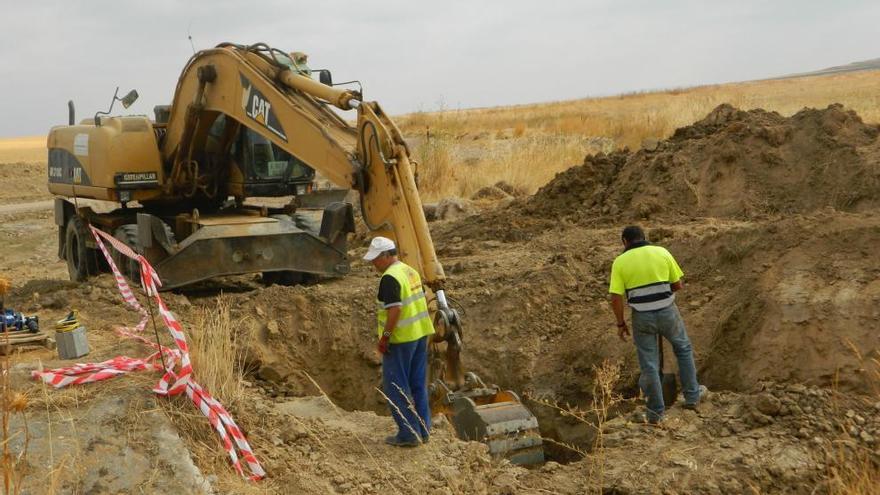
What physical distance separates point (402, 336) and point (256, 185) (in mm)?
5499

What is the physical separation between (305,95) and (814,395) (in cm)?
539

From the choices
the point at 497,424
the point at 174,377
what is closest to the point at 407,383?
the point at 497,424

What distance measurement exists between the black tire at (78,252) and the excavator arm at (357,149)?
222 centimetres

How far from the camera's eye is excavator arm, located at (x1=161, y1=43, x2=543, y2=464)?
23.7ft

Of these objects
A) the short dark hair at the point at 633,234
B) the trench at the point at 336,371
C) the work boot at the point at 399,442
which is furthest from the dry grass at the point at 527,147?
the work boot at the point at 399,442

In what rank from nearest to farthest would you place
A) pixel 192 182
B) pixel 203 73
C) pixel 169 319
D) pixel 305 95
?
pixel 169 319, pixel 305 95, pixel 203 73, pixel 192 182

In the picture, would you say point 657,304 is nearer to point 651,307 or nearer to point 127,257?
point 651,307

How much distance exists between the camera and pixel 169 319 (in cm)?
679

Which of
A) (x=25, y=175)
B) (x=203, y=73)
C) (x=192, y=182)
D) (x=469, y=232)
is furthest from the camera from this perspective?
(x=25, y=175)

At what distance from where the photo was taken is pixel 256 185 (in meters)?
11.5

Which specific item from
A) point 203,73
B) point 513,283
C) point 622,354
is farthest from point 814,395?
point 203,73

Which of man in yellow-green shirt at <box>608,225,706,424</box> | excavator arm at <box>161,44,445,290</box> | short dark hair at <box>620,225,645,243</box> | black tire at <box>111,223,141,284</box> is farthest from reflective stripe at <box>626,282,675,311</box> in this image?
black tire at <box>111,223,141,284</box>

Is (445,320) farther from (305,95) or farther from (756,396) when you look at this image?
(305,95)

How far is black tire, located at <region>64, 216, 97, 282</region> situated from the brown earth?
0.70m
